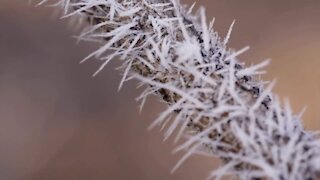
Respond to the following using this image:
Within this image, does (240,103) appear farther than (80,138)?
No

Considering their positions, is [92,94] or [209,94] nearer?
[209,94]

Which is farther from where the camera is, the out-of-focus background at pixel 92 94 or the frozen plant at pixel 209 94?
the out-of-focus background at pixel 92 94

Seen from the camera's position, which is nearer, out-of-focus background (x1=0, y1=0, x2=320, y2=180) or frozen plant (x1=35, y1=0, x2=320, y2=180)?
frozen plant (x1=35, y1=0, x2=320, y2=180)

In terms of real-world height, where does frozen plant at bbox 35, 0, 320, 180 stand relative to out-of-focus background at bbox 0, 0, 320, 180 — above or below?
below

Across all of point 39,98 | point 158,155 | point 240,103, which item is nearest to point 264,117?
point 240,103

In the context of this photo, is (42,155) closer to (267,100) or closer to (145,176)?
(145,176)
